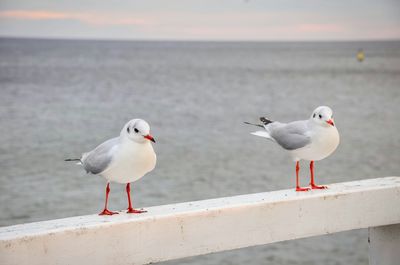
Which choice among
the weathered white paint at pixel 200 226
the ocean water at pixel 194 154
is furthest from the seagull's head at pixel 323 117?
the ocean water at pixel 194 154

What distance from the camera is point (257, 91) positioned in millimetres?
55094

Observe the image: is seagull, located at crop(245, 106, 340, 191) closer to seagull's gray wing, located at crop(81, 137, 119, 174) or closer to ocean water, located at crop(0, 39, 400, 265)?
seagull's gray wing, located at crop(81, 137, 119, 174)

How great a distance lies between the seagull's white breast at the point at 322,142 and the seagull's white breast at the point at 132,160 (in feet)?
2.92

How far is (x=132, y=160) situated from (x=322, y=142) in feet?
3.25

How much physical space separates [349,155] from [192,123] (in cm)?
1223

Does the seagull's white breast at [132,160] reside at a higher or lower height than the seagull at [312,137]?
lower

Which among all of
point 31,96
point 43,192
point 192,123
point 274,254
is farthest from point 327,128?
point 31,96

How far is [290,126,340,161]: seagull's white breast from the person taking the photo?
3.02 m

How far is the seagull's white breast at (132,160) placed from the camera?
2.53 m

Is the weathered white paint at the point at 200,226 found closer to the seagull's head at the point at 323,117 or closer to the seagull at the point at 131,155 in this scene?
the seagull at the point at 131,155

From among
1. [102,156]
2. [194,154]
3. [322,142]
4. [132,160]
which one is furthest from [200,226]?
[194,154]

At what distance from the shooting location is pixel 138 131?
250 centimetres

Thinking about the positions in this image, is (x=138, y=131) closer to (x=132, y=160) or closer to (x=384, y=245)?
(x=132, y=160)

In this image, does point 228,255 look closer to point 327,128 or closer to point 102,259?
point 327,128
